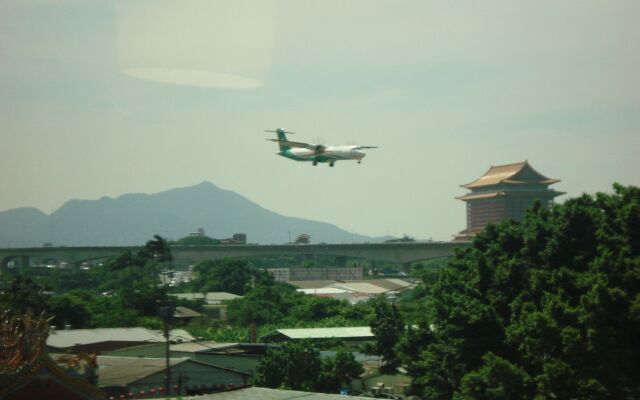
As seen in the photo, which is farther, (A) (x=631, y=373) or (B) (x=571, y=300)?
(B) (x=571, y=300)

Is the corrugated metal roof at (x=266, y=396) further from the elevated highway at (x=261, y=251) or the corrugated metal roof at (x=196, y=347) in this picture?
the elevated highway at (x=261, y=251)

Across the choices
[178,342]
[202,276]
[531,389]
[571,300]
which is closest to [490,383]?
[531,389]

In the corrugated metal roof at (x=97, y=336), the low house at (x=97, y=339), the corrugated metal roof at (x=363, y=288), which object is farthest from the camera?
the corrugated metal roof at (x=363, y=288)

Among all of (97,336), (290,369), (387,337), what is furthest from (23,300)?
(387,337)

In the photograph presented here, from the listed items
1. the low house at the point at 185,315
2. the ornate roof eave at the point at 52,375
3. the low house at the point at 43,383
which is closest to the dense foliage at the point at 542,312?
the ornate roof eave at the point at 52,375

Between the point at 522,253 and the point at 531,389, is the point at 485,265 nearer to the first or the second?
the point at 522,253

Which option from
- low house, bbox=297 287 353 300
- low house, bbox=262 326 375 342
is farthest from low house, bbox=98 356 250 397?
low house, bbox=297 287 353 300
